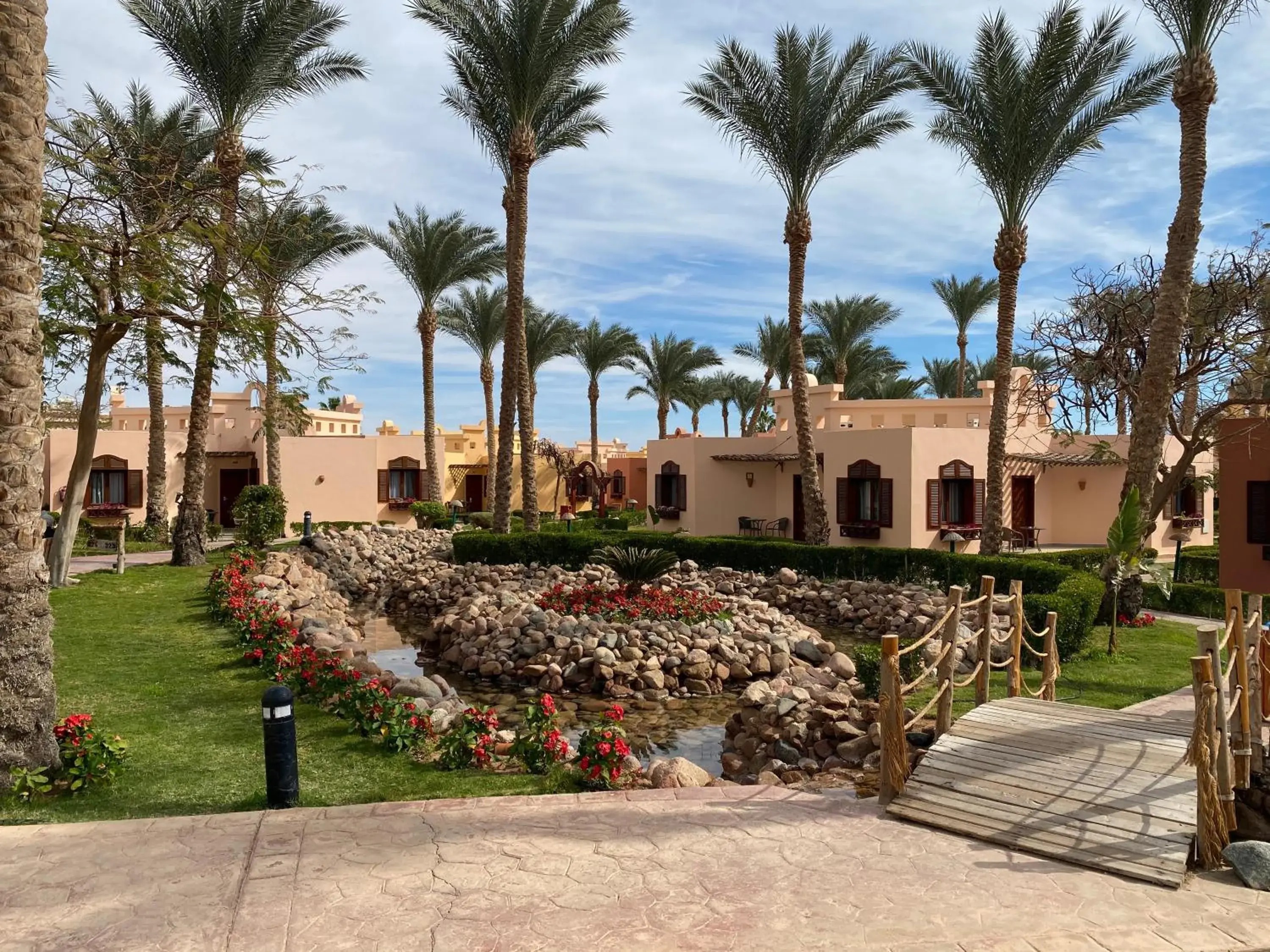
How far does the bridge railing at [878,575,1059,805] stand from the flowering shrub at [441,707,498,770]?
315 centimetres

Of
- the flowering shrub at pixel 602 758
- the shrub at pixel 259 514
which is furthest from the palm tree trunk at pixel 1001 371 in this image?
the shrub at pixel 259 514

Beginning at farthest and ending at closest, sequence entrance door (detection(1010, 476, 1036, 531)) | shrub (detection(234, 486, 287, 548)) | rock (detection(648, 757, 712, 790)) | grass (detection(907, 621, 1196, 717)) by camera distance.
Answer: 1. entrance door (detection(1010, 476, 1036, 531))
2. shrub (detection(234, 486, 287, 548))
3. grass (detection(907, 621, 1196, 717))
4. rock (detection(648, 757, 712, 790))

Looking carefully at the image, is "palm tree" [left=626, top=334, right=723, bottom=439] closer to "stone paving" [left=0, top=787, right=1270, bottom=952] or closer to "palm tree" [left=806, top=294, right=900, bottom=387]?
"palm tree" [left=806, top=294, right=900, bottom=387]

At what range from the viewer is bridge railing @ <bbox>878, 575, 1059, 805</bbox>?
636cm

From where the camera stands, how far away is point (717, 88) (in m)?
21.9

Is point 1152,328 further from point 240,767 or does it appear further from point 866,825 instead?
point 240,767

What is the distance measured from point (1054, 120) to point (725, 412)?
119 ft

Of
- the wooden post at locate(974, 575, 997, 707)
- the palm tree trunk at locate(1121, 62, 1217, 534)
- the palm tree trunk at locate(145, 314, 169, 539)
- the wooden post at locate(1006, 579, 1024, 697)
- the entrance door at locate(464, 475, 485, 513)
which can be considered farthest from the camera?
the entrance door at locate(464, 475, 485, 513)

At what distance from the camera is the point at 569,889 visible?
4.88 metres

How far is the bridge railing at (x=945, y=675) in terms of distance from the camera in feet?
20.9

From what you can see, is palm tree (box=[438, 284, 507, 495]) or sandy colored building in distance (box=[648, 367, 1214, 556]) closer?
sandy colored building in distance (box=[648, 367, 1214, 556])

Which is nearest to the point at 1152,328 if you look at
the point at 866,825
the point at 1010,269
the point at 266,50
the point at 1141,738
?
the point at 1010,269

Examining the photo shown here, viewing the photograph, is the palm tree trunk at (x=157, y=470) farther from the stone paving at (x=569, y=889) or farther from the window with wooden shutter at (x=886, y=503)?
the stone paving at (x=569, y=889)

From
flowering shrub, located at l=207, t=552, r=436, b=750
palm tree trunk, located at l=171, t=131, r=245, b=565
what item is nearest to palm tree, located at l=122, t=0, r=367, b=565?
palm tree trunk, located at l=171, t=131, r=245, b=565
